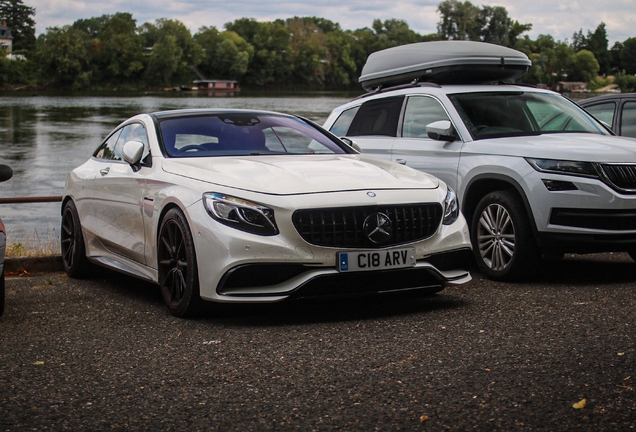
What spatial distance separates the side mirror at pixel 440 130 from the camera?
805 cm

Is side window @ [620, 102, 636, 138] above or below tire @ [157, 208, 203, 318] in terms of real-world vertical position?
above

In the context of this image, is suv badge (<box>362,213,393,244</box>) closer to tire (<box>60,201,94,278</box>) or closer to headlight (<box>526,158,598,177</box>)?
headlight (<box>526,158,598,177</box>)

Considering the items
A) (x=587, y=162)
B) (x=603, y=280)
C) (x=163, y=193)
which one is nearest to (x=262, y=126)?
(x=163, y=193)

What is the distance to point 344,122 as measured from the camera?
9.90 metres

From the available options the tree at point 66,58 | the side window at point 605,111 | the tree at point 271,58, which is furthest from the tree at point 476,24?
the side window at point 605,111

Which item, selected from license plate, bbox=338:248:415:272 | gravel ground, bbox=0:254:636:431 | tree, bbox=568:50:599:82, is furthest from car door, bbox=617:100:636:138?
tree, bbox=568:50:599:82

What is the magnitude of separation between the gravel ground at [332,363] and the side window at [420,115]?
6.87 feet

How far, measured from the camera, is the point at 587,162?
7.13m

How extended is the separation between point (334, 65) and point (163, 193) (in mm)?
178008

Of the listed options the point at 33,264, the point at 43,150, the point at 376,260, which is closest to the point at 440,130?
the point at 376,260

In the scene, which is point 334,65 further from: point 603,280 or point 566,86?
point 603,280

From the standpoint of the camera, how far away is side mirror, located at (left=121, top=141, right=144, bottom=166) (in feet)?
22.4

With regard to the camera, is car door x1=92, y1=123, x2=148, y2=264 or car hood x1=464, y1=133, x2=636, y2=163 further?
car hood x1=464, y1=133, x2=636, y2=163

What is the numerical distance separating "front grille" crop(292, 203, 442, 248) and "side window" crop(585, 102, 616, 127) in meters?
5.13
